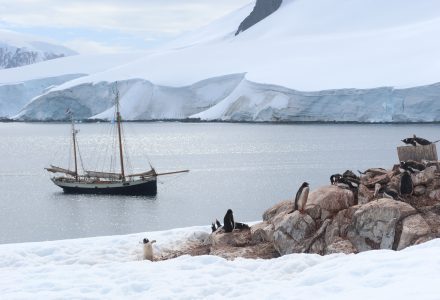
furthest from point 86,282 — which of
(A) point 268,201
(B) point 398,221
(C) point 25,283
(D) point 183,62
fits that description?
(D) point 183,62

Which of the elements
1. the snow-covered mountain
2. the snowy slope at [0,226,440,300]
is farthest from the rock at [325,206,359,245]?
the snow-covered mountain

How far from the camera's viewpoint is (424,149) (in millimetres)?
17516

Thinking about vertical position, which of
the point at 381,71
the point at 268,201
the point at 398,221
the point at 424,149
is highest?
the point at 381,71

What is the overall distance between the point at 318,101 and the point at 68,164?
36727 mm

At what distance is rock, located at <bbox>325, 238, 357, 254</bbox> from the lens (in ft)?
46.3

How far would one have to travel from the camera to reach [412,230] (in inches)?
544

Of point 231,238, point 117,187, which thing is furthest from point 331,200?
point 117,187

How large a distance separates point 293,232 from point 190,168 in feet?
168

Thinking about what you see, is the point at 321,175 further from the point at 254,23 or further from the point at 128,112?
the point at 254,23

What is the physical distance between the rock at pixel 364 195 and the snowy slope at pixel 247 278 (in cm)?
351

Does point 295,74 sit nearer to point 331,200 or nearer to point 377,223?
point 331,200

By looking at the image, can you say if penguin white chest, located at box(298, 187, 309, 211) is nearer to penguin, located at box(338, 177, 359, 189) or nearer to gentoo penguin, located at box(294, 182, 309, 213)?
gentoo penguin, located at box(294, 182, 309, 213)

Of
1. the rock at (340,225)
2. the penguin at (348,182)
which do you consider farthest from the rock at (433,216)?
the penguin at (348,182)

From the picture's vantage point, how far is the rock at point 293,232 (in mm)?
14812
